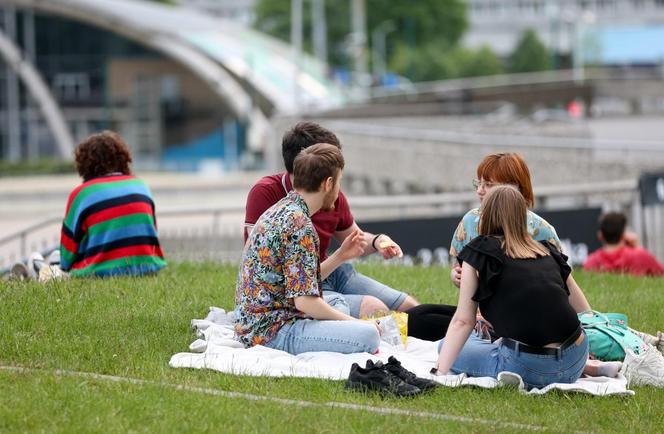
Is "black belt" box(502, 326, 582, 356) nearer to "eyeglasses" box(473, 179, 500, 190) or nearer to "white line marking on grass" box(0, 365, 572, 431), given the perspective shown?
"white line marking on grass" box(0, 365, 572, 431)

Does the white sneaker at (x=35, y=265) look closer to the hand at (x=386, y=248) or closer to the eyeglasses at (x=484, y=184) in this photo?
the hand at (x=386, y=248)

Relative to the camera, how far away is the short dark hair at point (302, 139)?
759 centimetres

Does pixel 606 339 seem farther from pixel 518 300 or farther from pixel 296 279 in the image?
pixel 296 279

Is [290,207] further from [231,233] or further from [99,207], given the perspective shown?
[231,233]

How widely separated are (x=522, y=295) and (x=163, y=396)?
1859 millimetres

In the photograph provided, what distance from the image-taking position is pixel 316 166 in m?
6.89

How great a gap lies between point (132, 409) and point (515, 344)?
201cm

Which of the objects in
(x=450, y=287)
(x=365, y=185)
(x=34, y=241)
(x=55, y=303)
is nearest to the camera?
(x=55, y=303)

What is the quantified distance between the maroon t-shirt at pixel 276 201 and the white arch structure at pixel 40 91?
6860 cm

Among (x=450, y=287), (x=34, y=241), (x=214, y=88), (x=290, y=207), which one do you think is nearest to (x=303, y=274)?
(x=290, y=207)

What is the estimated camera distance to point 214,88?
73000mm

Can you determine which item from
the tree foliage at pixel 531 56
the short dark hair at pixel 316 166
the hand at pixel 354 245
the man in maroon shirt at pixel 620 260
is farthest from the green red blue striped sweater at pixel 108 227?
the tree foliage at pixel 531 56

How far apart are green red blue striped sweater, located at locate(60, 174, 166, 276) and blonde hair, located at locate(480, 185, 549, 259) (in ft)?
12.1

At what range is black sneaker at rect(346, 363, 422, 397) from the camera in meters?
6.29
